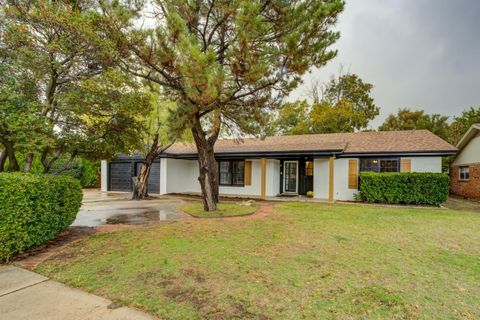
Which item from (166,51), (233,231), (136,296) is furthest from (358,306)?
(166,51)

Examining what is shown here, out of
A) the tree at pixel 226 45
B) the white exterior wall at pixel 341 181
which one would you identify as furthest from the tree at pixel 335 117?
the tree at pixel 226 45

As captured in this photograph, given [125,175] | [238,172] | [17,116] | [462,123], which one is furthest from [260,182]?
[462,123]

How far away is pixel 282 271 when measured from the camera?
13.5 ft

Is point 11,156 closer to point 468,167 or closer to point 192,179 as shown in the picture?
point 192,179

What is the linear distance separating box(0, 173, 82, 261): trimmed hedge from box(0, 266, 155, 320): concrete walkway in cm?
80

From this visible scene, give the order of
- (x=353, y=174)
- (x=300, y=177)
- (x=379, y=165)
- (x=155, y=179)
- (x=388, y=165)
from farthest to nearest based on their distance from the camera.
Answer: (x=155, y=179) → (x=300, y=177) → (x=353, y=174) → (x=379, y=165) → (x=388, y=165)

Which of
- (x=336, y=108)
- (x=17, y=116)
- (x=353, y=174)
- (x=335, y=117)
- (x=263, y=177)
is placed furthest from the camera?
(x=336, y=108)

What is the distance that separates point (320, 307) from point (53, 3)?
7250 millimetres

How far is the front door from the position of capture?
52.1 ft

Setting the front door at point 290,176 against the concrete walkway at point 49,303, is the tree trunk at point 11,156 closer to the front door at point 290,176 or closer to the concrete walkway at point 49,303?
the concrete walkway at point 49,303

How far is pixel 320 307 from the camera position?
3.04m

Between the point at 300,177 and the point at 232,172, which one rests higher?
the point at 232,172

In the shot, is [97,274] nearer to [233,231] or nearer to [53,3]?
[233,231]

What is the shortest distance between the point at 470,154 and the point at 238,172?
14728 mm
